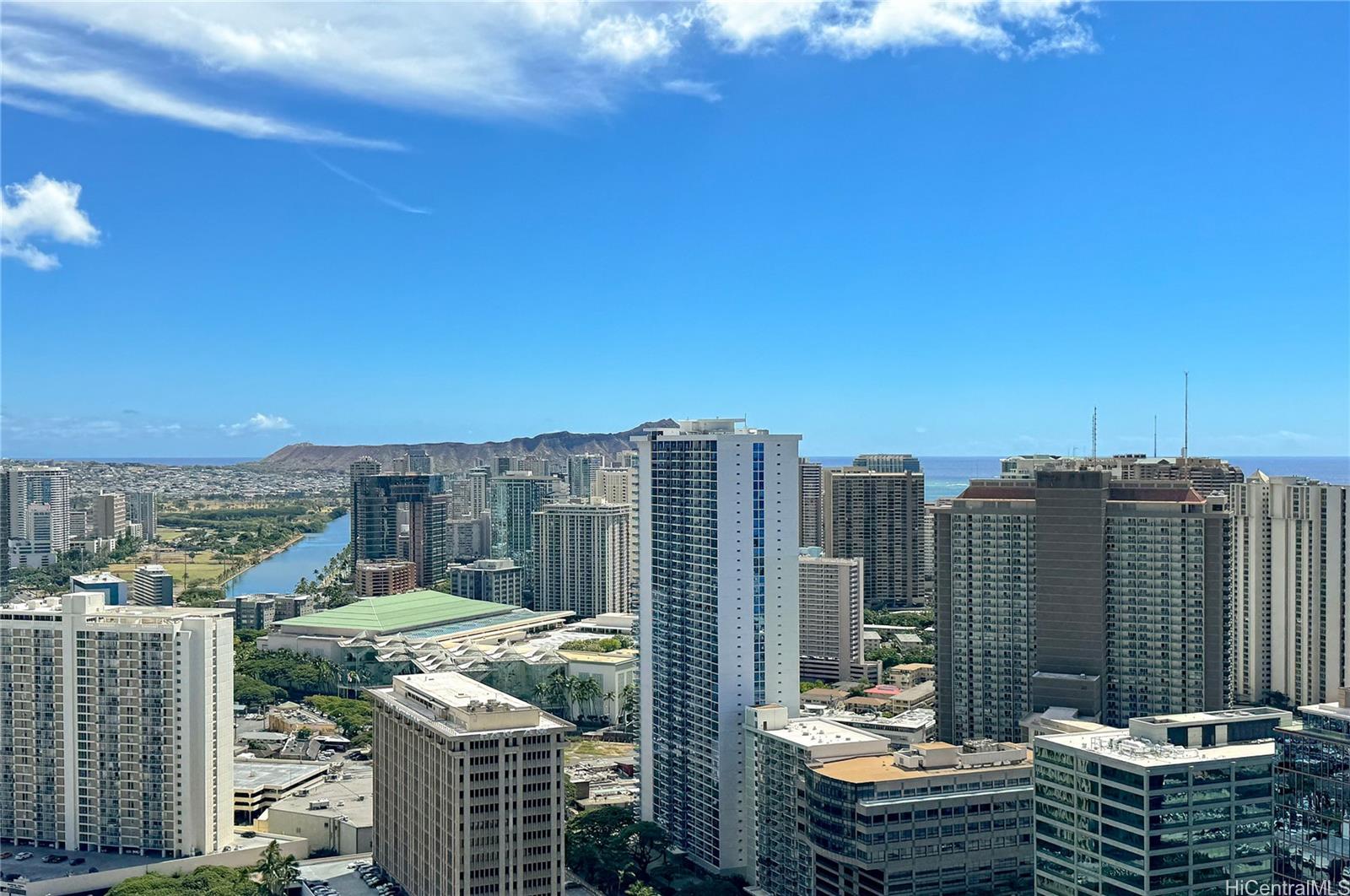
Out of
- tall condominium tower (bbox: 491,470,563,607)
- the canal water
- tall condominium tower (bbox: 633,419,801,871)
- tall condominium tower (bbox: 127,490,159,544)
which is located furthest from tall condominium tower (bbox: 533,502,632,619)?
tall condominium tower (bbox: 127,490,159,544)

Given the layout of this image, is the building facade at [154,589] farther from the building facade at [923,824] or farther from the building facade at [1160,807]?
the building facade at [1160,807]

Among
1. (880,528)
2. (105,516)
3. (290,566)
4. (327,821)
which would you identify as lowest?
(290,566)

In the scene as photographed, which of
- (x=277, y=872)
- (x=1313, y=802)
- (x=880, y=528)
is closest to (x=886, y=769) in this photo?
(x=1313, y=802)

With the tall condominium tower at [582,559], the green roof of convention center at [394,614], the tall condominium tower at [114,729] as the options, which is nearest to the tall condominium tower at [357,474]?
the tall condominium tower at [582,559]

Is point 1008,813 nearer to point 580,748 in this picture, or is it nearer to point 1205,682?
point 1205,682

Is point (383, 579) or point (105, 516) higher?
point (105, 516)

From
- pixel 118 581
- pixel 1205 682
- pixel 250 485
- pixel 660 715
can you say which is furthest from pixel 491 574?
pixel 250 485

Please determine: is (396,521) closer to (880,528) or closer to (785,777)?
(880,528)
